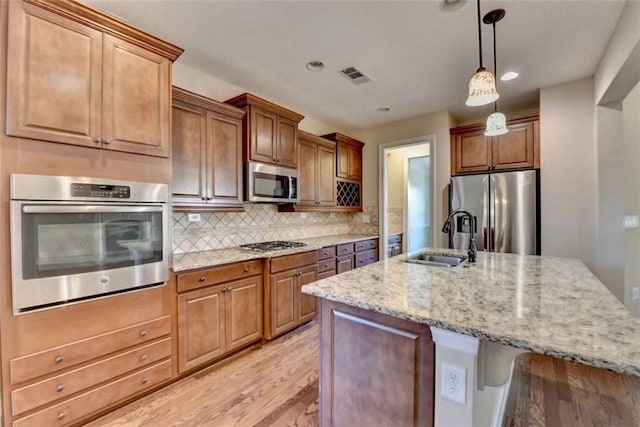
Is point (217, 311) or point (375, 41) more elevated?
point (375, 41)

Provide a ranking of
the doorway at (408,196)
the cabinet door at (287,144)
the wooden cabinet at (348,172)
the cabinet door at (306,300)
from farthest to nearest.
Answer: the doorway at (408,196), the wooden cabinet at (348,172), the cabinet door at (287,144), the cabinet door at (306,300)

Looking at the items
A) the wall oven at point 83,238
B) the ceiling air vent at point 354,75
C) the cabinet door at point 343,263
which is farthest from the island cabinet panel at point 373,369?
the ceiling air vent at point 354,75

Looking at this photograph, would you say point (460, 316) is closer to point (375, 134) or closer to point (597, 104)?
point (597, 104)

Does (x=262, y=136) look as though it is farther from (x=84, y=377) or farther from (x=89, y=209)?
(x=84, y=377)

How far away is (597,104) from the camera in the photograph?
272 centimetres

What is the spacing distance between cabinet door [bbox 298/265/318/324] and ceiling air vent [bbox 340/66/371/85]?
208cm

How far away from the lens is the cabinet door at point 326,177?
380 cm

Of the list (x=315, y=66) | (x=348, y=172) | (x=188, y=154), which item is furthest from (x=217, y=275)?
(x=348, y=172)

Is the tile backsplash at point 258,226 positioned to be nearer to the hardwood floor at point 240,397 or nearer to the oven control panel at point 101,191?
the oven control panel at point 101,191

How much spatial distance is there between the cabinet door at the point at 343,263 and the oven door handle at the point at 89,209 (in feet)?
7.45

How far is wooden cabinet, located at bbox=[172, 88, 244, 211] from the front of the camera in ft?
7.53

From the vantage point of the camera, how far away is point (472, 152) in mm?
3602

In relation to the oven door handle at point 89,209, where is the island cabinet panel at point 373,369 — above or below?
below

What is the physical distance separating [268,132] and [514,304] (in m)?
2.57
